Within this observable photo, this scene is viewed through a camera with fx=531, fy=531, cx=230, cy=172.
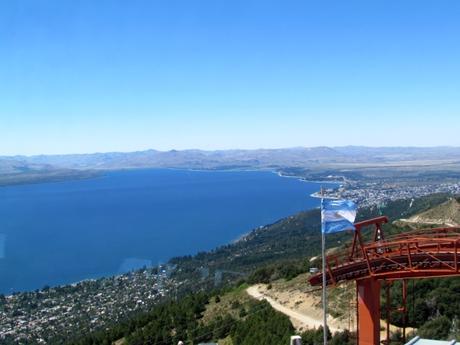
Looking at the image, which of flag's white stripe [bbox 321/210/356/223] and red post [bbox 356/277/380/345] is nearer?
flag's white stripe [bbox 321/210/356/223]

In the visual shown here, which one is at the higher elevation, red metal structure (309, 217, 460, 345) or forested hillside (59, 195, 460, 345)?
red metal structure (309, 217, 460, 345)

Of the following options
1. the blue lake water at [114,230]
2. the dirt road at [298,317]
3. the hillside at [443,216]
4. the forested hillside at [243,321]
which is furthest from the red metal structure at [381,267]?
the blue lake water at [114,230]

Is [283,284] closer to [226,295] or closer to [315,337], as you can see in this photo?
[226,295]

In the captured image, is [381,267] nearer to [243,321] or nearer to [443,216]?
[243,321]

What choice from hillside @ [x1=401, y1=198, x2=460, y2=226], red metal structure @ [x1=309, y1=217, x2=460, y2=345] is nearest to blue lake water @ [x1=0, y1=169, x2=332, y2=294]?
hillside @ [x1=401, y1=198, x2=460, y2=226]

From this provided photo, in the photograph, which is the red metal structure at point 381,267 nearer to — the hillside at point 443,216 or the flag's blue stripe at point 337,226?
the flag's blue stripe at point 337,226

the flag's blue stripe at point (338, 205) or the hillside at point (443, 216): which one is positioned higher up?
the flag's blue stripe at point (338, 205)

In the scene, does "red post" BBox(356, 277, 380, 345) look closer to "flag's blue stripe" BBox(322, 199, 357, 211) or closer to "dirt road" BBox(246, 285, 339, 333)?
"flag's blue stripe" BBox(322, 199, 357, 211)
